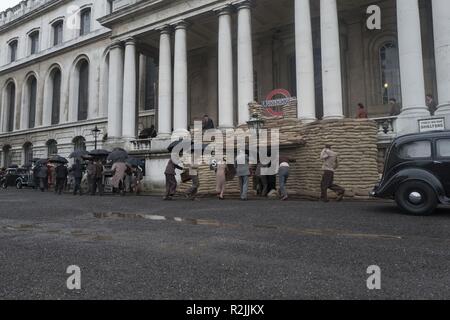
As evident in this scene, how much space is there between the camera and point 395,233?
18.8 feet

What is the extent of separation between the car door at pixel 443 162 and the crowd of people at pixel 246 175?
3559 millimetres

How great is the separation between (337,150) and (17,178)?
81.7 ft

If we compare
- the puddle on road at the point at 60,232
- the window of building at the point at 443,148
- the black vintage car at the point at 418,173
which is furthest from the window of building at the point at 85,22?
the window of building at the point at 443,148

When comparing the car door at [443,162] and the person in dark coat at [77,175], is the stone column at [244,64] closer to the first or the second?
the person in dark coat at [77,175]

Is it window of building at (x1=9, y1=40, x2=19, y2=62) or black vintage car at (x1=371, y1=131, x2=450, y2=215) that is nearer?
black vintage car at (x1=371, y1=131, x2=450, y2=215)

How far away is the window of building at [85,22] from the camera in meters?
33.1

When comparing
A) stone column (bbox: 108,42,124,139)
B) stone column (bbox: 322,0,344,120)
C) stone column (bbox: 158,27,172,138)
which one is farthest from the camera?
stone column (bbox: 108,42,124,139)

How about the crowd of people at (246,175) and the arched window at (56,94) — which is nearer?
the crowd of people at (246,175)

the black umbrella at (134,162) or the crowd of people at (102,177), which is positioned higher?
the black umbrella at (134,162)

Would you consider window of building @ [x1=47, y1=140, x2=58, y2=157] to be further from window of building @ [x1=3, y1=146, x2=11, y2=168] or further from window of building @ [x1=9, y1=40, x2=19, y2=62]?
window of building @ [x1=9, y1=40, x2=19, y2=62]

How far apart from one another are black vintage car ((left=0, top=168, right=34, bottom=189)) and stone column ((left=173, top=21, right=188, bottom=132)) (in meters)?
13.4

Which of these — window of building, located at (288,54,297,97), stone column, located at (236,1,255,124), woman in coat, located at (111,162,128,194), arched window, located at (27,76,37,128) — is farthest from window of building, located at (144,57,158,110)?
arched window, located at (27,76,37,128)

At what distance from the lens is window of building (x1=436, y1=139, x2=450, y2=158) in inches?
307
